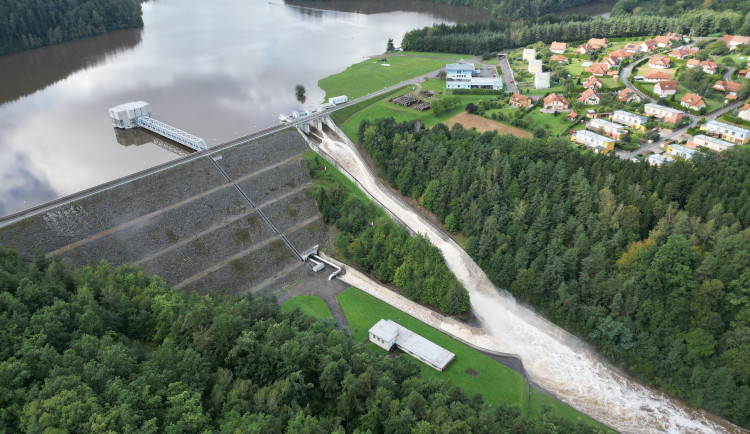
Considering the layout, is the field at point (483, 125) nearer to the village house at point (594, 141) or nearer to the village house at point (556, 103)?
the village house at point (594, 141)

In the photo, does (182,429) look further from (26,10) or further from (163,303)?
(26,10)

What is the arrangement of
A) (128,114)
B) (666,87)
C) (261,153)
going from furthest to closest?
(666,87) → (128,114) → (261,153)

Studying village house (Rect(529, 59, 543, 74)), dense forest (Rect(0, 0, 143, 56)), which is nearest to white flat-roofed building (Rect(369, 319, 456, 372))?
village house (Rect(529, 59, 543, 74))

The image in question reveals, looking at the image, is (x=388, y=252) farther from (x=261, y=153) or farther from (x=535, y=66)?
(x=535, y=66)

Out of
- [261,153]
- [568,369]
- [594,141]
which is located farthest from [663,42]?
[261,153]

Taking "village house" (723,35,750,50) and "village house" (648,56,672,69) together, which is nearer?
"village house" (648,56,672,69)

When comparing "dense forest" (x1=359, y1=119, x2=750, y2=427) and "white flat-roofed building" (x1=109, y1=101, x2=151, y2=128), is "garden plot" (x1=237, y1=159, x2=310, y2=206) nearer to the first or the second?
"dense forest" (x1=359, y1=119, x2=750, y2=427)

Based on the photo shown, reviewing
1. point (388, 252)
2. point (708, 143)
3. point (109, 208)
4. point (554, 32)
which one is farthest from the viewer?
point (554, 32)
